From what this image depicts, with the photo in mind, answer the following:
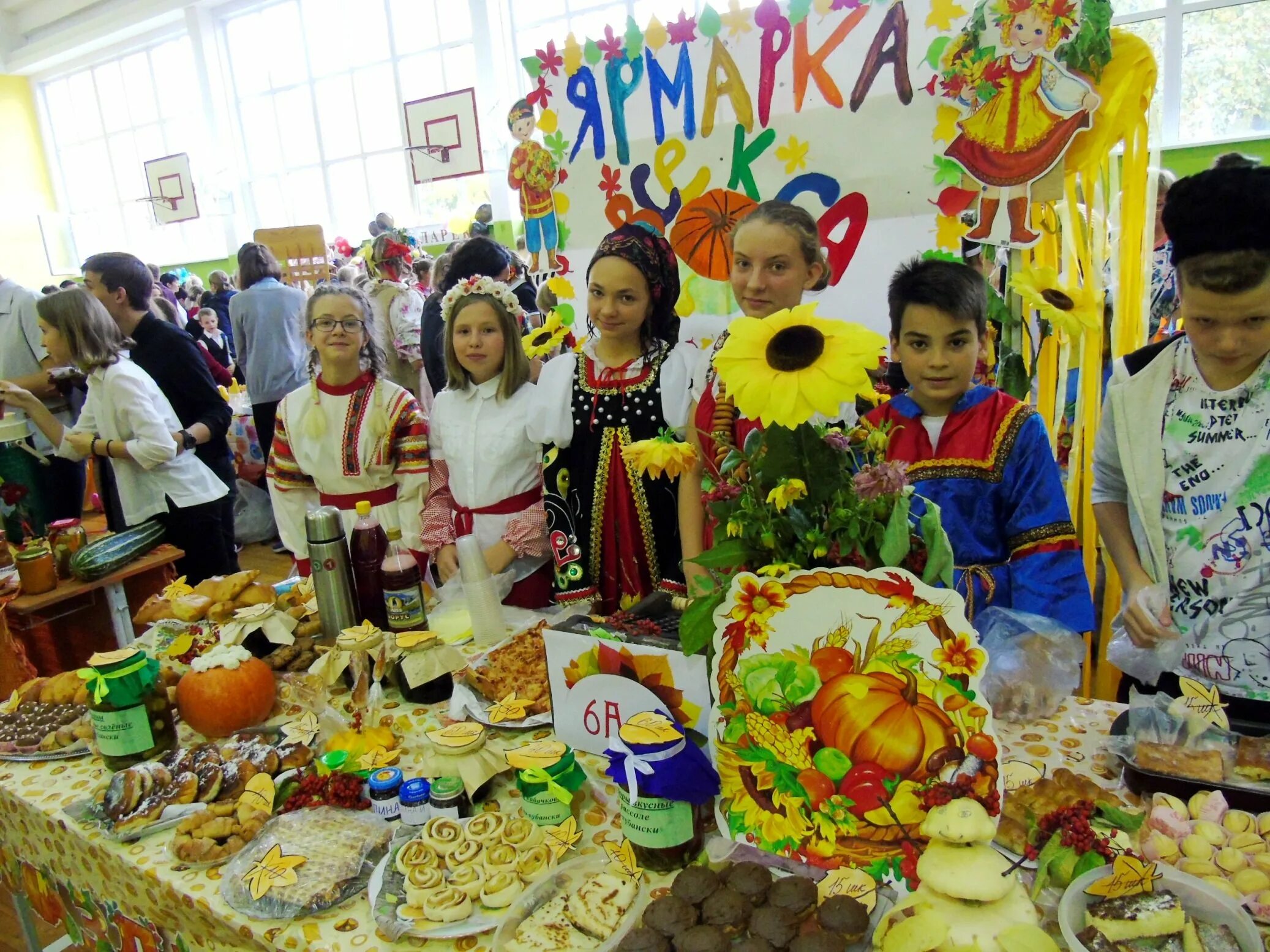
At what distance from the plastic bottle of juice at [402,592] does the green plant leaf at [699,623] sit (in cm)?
80

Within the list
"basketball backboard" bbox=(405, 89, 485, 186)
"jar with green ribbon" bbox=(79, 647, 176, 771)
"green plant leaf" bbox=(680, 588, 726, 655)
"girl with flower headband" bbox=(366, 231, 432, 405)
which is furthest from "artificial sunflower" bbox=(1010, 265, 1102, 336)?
"basketball backboard" bbox=(405, 89, 485, 186)

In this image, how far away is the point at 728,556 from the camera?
Result: 1.04 meters

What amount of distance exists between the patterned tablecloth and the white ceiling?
11761 mm

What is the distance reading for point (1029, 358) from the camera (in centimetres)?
210

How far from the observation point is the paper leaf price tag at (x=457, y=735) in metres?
1.25

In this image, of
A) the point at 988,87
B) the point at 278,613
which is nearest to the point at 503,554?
the point at 278,613

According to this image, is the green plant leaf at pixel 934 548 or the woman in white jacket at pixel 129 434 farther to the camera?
the woman in white jacket at pixel 129 434

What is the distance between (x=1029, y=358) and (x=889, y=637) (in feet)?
4.57

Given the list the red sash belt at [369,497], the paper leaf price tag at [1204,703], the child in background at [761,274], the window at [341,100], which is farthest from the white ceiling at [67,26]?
the paper leaf price tag at [1204,703]

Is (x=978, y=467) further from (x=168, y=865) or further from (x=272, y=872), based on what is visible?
(x=168, y=865)

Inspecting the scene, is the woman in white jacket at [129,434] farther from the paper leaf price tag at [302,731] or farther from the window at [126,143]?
the window at [126,143]

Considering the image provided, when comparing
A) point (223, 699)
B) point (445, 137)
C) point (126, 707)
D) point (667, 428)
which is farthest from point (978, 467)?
point (445, 137)

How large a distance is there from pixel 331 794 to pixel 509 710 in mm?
300

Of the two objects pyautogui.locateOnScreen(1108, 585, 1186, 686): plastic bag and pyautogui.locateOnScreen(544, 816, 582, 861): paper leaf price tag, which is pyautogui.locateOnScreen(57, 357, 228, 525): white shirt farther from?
pyautogui.locateOnScreen(1108, 585, 1186, 686): plastic bag
